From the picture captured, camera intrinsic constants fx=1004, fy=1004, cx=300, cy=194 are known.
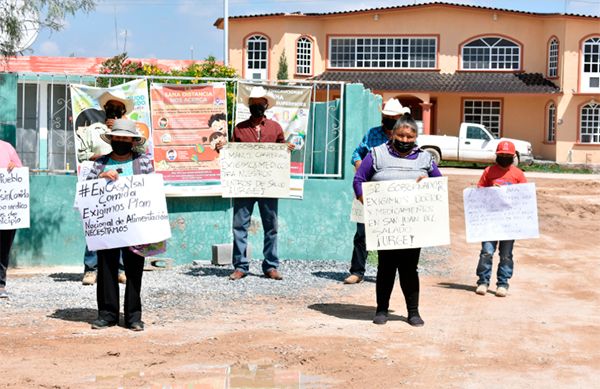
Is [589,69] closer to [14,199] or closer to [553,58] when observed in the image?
[553,58]

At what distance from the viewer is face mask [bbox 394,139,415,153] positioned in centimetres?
875

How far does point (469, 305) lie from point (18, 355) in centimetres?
469

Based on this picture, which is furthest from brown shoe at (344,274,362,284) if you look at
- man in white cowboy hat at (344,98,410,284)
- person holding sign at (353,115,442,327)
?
person holding sign at (353,115,442,327)

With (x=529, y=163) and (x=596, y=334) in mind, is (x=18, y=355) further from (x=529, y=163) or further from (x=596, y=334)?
(x=529, y=163)

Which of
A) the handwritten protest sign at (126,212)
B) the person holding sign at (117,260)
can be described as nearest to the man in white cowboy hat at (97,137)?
the person holding sign at (117,260)

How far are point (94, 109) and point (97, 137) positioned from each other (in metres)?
0.89

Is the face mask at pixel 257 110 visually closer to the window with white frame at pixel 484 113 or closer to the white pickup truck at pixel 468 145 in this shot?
the white pickup truck at pixel 468 145

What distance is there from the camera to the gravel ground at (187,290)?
9.42 meters

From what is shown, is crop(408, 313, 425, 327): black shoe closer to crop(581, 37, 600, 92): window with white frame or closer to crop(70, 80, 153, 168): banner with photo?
crop(70, 80, 153, 168): banner with photo

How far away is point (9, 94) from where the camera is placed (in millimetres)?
11766

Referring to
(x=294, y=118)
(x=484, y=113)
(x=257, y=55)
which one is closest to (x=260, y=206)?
(x=294, y=118)

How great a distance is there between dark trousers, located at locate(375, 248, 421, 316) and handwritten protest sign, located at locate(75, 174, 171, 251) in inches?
77.4

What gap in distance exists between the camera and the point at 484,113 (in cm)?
4106

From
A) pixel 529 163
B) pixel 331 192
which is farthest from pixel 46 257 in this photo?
pixel 529 163
